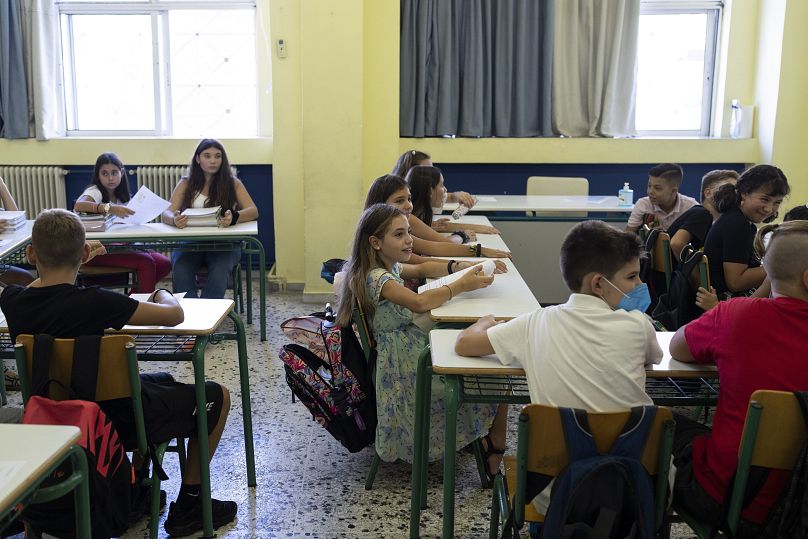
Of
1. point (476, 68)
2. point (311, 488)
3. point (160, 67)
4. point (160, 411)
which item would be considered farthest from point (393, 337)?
point (160, 67)

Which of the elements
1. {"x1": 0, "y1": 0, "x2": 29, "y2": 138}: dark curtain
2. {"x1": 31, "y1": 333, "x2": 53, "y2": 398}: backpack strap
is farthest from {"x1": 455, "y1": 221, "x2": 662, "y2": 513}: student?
{"x1": 0, "y1": 0, "x2": 29, "y2": 138}: dark curtain

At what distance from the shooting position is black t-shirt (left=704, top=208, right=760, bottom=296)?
322cm

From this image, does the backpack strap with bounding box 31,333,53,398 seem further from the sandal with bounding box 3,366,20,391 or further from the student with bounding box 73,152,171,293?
the student with bounding box 73,152,171,293

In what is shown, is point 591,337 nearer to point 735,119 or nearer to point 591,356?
point 591,356

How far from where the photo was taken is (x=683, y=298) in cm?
314

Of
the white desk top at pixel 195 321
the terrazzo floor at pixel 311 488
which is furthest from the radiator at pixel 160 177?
the white desk top at pixel 195 321

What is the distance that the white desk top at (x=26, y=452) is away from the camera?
4.57ft

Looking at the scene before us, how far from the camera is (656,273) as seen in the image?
377cm

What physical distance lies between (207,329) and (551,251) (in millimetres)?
3197

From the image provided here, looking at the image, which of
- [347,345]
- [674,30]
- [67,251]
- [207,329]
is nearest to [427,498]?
[347,345]

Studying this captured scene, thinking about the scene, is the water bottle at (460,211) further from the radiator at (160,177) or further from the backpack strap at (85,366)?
the backpack strap at (85,366)

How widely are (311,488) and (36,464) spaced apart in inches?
58.9

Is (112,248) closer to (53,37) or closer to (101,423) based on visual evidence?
(53,37)

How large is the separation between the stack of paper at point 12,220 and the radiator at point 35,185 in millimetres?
1654
